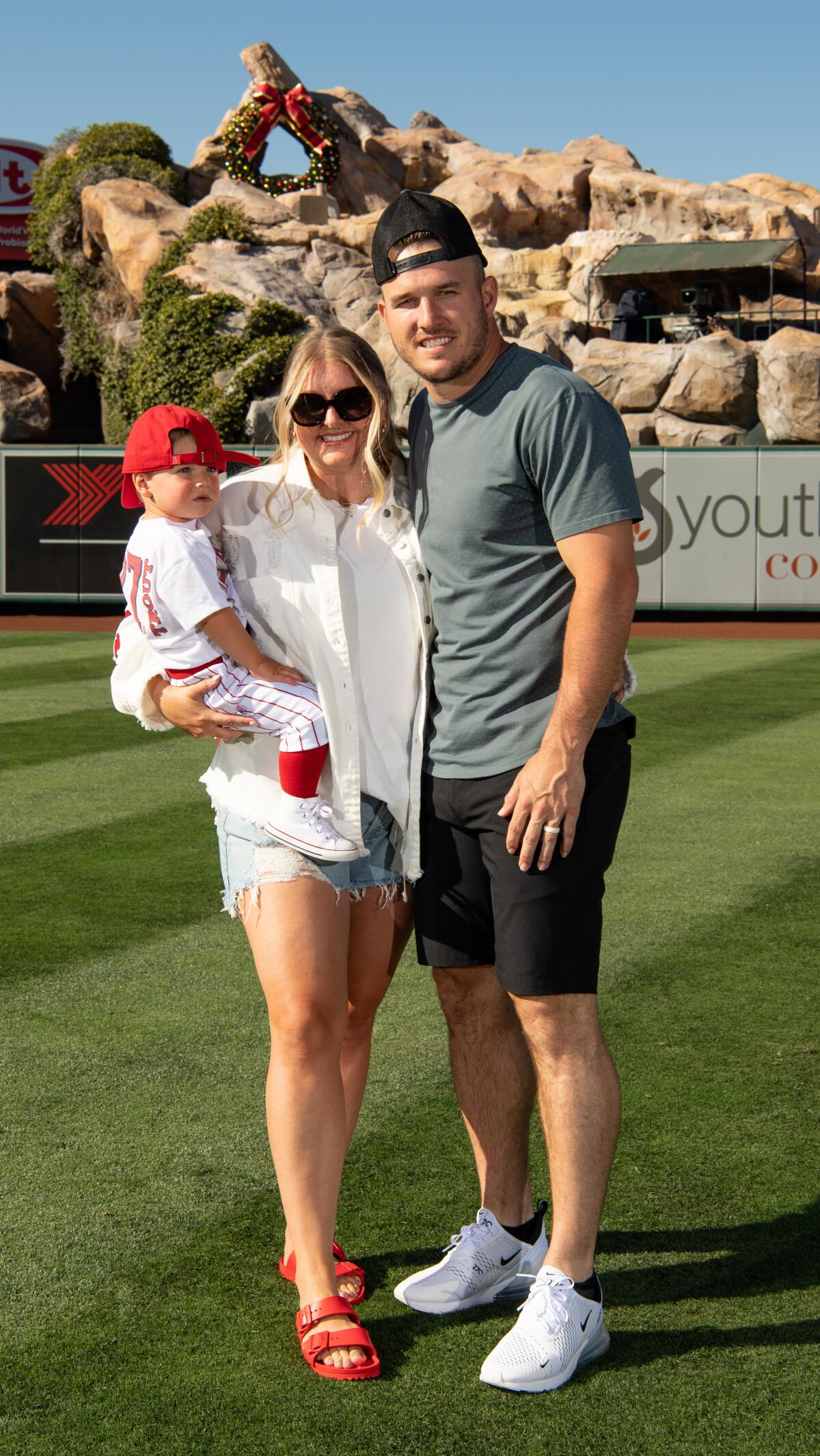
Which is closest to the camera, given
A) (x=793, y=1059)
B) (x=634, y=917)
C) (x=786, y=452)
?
(x=793, y=1059)

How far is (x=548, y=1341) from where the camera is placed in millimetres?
2771

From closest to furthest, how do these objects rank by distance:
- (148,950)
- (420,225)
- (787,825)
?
(420,225), (148,950), (787,825)

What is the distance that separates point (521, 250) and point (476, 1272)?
144 ft

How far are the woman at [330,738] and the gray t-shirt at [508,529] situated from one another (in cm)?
9

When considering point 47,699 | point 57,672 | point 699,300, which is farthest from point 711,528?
point 699,300

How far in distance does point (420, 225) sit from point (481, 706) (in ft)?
3.28

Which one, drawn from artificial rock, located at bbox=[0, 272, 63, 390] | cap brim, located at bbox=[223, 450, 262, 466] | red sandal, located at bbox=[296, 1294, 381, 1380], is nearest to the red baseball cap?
cap brim, located at bbox=[223, 450, 262, 466]

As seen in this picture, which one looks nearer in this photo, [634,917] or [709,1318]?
[709,1318]

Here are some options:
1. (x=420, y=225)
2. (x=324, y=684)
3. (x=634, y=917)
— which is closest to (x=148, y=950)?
Answer: (x=634, y=917)

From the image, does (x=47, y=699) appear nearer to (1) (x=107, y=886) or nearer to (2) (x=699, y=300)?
(1) (x=107, y=886)

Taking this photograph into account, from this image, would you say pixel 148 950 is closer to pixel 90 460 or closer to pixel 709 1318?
pixel 709 1318

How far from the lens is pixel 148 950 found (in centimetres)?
561

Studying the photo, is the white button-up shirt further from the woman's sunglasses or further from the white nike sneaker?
Answer: the white nike sneaker

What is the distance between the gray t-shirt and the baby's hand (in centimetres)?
31
